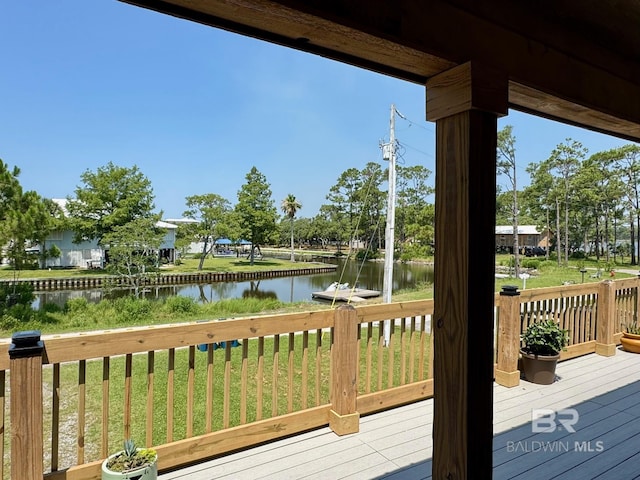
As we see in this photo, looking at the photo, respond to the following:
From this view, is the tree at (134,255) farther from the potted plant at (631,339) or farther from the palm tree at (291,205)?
the palm tree at (291,205)

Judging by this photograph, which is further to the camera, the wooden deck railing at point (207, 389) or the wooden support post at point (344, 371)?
the wooden support post at point (344, 371)

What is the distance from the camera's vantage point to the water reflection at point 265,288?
19.2m

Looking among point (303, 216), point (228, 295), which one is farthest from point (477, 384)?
point (303, 216)

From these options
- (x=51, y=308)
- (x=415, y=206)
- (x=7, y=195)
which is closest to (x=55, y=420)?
(x=7, y=195)

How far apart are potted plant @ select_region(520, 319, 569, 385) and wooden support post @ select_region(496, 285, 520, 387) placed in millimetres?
127

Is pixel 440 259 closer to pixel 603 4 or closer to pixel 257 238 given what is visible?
pixel 603 4

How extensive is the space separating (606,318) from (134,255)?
2201cm

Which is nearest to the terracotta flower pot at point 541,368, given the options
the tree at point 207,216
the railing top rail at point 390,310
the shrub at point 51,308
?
the railing top rail at point 390,310

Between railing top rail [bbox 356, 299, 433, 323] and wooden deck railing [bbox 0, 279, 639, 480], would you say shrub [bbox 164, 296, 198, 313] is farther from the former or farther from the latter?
railing top rail [bbox 356, 299, 433, 323]

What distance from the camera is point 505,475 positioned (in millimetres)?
1999

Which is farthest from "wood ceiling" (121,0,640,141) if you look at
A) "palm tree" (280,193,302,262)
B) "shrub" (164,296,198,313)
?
"palm tree" (280,193,302,262)

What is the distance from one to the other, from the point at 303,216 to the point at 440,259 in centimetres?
5178

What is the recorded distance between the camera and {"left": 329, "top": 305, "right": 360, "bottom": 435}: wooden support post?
2.47 meters

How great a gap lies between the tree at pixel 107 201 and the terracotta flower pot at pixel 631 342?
87.2 ft
